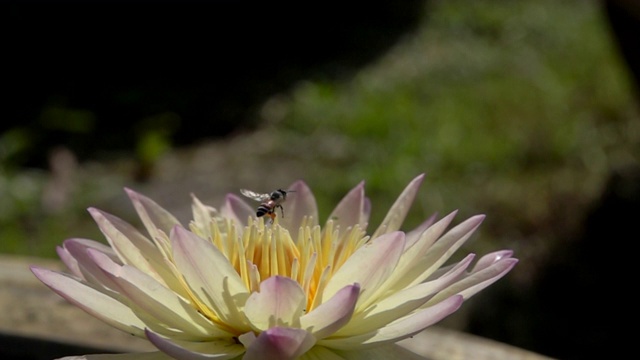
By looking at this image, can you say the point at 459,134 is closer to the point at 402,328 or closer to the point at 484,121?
the point at 484,121

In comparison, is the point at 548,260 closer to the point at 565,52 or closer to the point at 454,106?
the point at 454,106

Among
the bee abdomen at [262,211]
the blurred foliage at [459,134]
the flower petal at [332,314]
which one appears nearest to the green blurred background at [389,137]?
the blurred foliage at [459,134]

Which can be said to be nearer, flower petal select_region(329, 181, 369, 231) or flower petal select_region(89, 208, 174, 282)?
flower petal select_region(89, 208, 174, 282)

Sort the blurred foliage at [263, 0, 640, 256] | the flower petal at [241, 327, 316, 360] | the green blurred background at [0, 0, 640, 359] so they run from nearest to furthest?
the flower petal at [241, 327, 316, 360]
the green blurred background at [0, 0, 640, 359]
the blurred foliage at [263, 0, 640, 256]

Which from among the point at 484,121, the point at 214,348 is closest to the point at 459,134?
the point at 484,121

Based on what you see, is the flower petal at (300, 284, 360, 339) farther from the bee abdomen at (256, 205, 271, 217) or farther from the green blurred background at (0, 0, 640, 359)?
the green blurred background at (0, 0, 640, 359)

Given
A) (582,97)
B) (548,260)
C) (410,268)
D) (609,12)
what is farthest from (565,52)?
(410,268)

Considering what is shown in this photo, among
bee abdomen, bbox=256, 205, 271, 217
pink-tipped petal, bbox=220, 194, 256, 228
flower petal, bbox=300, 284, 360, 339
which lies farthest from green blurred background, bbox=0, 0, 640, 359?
flower petal, bbox=300, 284, 360, 339
